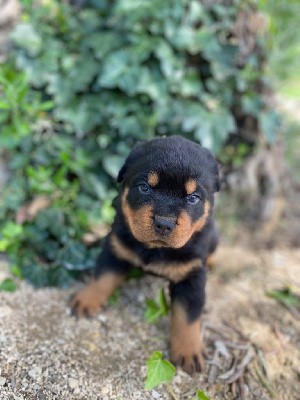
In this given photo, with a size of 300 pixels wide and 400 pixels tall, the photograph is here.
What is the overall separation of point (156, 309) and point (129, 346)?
14.1 inches

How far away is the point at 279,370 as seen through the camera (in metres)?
2.81

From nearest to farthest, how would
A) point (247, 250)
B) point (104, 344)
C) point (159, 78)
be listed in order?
point (104, 344) → point (159, 78) → point (247, 250)

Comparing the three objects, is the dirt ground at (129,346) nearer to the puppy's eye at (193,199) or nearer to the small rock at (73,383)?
the small rock at (73,383)

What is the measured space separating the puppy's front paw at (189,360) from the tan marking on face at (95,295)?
24.9 inches

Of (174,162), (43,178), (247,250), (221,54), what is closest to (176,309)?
(174,162)

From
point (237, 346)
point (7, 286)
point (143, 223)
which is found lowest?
point (237, 346)

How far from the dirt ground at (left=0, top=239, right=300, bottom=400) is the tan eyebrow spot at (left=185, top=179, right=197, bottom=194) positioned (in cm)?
116

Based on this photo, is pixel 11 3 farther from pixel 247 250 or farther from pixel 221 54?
pixel 247 250

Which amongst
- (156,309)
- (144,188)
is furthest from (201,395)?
(144,188)

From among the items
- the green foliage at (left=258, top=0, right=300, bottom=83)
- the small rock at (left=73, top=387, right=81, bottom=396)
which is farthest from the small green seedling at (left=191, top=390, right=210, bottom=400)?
the green foliage at (left=258, top=0, right=300, bottom=83)

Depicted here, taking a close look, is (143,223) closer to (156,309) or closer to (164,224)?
(164,224)

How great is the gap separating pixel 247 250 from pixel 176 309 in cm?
208

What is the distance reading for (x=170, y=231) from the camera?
2.22 meters

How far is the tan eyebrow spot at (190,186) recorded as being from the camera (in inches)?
90.2
